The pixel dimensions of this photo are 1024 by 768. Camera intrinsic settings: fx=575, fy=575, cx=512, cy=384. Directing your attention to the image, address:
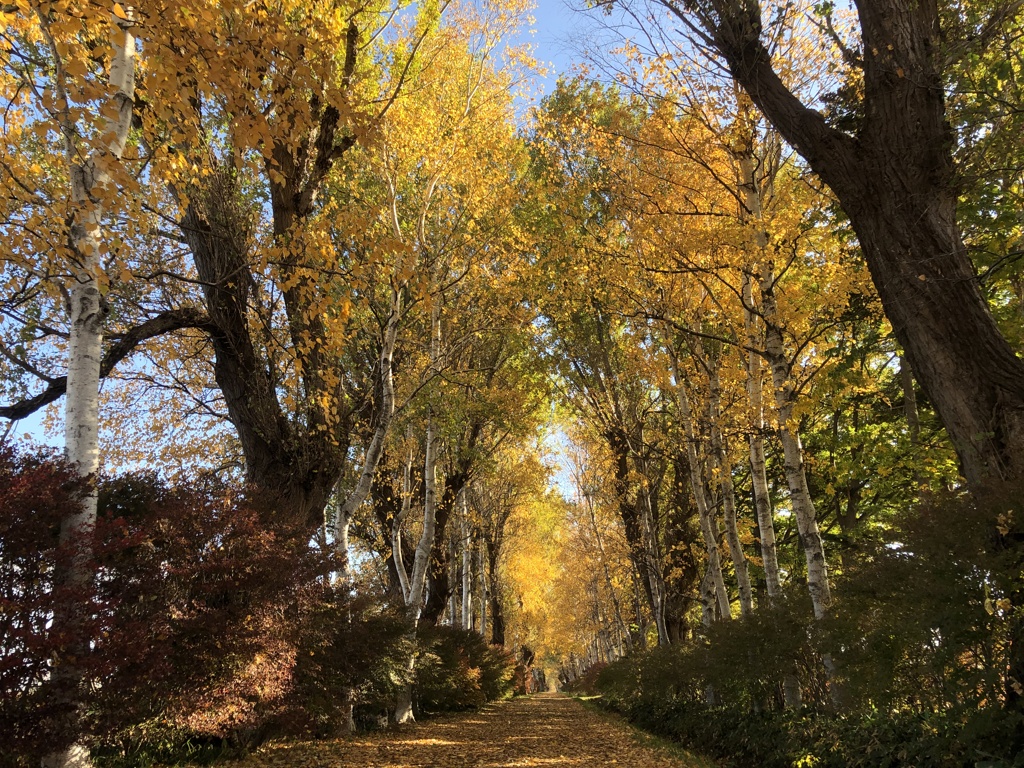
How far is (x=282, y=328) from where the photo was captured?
784 cm

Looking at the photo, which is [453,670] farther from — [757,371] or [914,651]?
[914,651]

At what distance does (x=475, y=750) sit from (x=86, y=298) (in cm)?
727

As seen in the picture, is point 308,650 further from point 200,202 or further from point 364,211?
point 364,211

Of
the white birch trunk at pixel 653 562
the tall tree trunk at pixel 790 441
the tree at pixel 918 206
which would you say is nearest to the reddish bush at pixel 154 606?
the tall tree trunk at pixel 790 441

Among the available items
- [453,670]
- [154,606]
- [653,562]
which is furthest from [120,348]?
[653,562]

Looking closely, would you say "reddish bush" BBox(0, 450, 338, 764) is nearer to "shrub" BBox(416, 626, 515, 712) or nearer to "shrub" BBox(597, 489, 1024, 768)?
"shrub" BBox(597, 489, 1024, 768)

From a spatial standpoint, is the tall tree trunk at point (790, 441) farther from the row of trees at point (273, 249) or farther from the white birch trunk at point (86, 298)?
the white birch trunk at point (86, 298)

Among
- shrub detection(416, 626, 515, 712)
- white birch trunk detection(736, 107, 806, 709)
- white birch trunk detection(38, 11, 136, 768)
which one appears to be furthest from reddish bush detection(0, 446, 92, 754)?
shrub detection(416, 626, 515, 712)

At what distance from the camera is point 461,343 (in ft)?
Result: 34.1

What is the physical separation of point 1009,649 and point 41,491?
5.62m

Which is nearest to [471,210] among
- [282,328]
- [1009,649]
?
[282,328]

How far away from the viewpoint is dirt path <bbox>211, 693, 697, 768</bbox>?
640 centimetres

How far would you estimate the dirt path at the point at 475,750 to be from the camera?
6.40 m

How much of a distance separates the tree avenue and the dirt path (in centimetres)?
46
